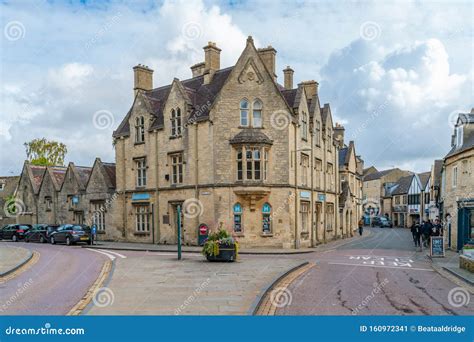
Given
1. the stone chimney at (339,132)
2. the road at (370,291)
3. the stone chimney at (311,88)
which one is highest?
the stone chimney at (311,88)

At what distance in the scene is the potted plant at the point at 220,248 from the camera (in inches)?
755

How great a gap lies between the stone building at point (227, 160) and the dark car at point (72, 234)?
3.36 metres

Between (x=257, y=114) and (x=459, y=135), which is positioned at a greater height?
(x=257, y=114)

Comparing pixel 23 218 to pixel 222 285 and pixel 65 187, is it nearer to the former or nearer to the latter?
pixel 65 187

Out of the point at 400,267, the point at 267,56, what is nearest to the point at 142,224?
the point at 267,56

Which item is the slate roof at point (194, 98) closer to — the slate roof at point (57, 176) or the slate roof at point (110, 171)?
the slate roof at point (110, 171)

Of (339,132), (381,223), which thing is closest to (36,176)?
(339,132)

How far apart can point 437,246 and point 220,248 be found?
1224 centimetres

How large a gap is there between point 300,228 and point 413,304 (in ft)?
65.0

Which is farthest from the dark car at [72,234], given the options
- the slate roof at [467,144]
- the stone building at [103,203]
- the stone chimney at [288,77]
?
the slate roof at [467,144]

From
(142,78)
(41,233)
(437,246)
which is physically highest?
(142,78)

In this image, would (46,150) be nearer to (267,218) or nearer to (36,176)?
(36,176)

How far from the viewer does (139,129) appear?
3453cm

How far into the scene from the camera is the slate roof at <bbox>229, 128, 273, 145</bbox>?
1122 inches
